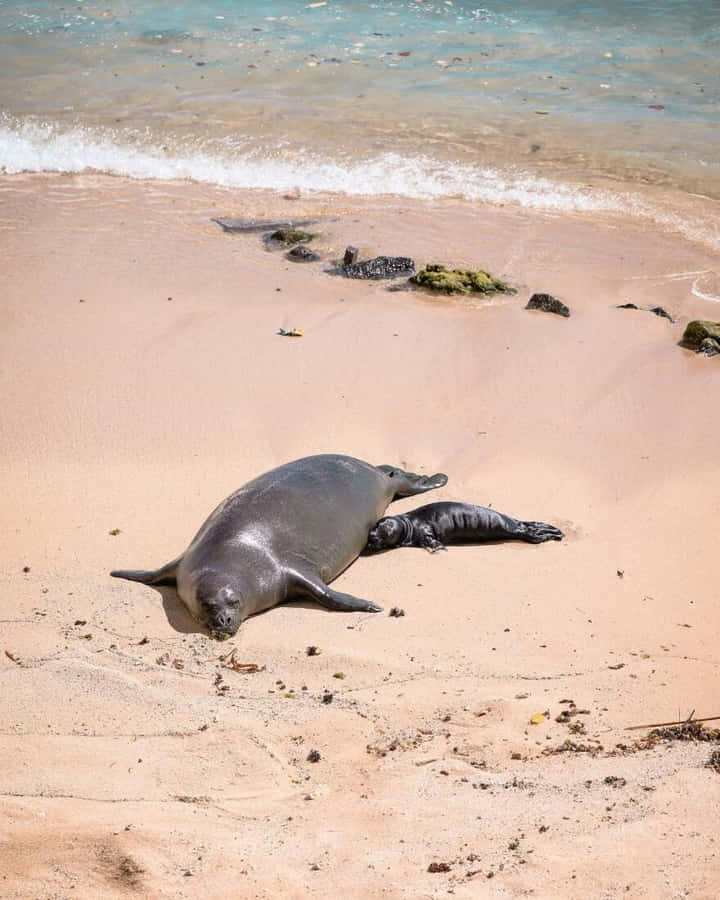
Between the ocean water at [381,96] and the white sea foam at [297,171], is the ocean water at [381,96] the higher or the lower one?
the higher one

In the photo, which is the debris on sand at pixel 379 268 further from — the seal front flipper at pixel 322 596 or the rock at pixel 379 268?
the seal front flipper at pixel 322 596

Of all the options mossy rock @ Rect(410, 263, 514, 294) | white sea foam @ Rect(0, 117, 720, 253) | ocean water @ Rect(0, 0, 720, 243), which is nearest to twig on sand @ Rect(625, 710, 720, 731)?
mossy rock @ Rect(410, 263, 514, 294)

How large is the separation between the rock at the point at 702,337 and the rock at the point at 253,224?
14.0 feet

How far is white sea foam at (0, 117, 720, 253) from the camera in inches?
495

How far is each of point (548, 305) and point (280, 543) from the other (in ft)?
13.5

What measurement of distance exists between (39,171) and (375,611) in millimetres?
9085

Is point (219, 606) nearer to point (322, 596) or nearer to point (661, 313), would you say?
point (322, 596)

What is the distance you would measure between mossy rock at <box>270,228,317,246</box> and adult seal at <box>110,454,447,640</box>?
4305 mm

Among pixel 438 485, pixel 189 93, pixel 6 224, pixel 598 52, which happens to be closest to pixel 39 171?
pixel 6 224

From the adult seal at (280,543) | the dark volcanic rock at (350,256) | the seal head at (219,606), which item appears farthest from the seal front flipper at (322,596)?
the dark volcanic rock at (350,256)

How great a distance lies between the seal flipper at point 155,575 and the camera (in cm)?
581

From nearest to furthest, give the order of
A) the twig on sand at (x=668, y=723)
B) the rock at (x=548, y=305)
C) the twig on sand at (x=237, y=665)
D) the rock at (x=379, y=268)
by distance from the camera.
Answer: the twig on sand at (x=668, y=723) → the twig on sand at (x=237, y=665) → the rock at (x=548, y=305) → the rock at (x=379, y=268)

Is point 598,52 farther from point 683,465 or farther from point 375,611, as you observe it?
point 375,611

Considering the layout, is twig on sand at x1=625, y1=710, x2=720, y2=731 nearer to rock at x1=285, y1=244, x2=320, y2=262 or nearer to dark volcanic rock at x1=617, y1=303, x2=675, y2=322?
dark volcanic rock at x1=617, y1=303, x2=675, y2=322
